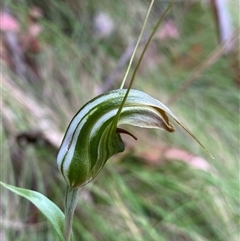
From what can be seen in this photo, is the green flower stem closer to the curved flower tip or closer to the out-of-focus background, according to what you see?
the curved flower tip

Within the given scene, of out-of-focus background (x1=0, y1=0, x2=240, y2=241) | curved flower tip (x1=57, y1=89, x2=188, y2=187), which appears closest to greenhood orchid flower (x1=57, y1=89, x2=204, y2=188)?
curved flower tip (x1=57, y1=89, x2=188, y2=187)

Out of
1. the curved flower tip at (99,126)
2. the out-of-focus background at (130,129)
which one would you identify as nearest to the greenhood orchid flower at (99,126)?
the curved flower tip at (99,126)

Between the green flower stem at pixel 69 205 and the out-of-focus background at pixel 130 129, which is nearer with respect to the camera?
the green flower stem at pixel 69 205

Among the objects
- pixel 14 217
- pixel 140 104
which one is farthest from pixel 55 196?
pixel 140 104

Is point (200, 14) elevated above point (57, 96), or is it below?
above

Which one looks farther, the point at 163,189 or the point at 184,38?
the point at 184,38

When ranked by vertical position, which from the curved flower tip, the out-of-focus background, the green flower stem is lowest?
the green flower stem

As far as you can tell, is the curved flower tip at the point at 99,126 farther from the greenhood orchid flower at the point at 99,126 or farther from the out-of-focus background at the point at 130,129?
the out-of-focus background at the point at 130,129

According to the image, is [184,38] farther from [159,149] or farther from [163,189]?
[163,189]
